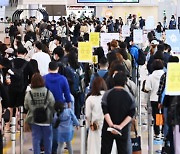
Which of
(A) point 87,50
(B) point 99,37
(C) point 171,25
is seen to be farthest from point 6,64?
(C) point 171,25

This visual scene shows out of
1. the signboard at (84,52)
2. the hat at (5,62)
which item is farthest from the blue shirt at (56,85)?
the signboard at (84,52)

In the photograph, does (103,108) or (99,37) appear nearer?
(103,108)

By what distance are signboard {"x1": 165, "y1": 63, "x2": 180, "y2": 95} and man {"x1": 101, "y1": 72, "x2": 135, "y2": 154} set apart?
2.56 feet

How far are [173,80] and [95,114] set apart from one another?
1.77 meters

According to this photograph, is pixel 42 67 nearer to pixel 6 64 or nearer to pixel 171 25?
pixel 6 64

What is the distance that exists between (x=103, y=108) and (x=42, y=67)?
4.28 m

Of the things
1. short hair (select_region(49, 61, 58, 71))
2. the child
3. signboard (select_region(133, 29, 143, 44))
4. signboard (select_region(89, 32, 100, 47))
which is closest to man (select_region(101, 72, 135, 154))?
the child

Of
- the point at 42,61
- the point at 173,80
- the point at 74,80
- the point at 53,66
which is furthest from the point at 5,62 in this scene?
the point at 173,80

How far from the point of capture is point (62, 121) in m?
9.37

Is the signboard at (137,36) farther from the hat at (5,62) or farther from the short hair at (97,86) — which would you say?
the short hair at (97,86)

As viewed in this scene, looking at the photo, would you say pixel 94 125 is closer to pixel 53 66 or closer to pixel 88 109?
pixel 88 109

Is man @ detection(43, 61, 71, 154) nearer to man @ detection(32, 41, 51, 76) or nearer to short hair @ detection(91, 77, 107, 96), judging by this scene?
short hair @ detection(91, 77, 107, 96)

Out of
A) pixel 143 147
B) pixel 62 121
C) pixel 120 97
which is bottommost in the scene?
pixel 143 147

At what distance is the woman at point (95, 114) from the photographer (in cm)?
860
